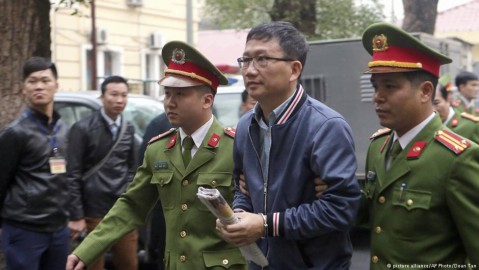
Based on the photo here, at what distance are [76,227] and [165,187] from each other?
2071 mm

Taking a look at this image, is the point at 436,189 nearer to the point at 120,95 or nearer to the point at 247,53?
the point at 247,53

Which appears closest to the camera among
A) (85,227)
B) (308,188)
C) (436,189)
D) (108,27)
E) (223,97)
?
(436,189)

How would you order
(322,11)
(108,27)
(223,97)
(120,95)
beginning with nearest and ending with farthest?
1. (120,95)
2. (223,97)
3. (322,11)
4. (108,27)

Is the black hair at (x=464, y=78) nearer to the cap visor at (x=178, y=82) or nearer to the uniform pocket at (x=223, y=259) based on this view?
the cap visor at (x=178, y=82)

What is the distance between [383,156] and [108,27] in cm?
2211

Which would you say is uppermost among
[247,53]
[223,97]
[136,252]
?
[247,53]

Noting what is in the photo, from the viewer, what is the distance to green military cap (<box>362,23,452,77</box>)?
3576mm

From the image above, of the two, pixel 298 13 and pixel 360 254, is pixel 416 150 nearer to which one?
A: pixel 360 254

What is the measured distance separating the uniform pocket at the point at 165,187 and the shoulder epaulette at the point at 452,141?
5.25 feet

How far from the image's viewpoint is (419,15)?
14.3m

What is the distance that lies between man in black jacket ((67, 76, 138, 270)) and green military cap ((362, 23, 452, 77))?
140 inches

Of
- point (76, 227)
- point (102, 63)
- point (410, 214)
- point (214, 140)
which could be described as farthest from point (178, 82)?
point (102, 63)

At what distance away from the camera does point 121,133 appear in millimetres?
7035

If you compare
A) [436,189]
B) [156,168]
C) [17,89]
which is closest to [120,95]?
[17,89]
